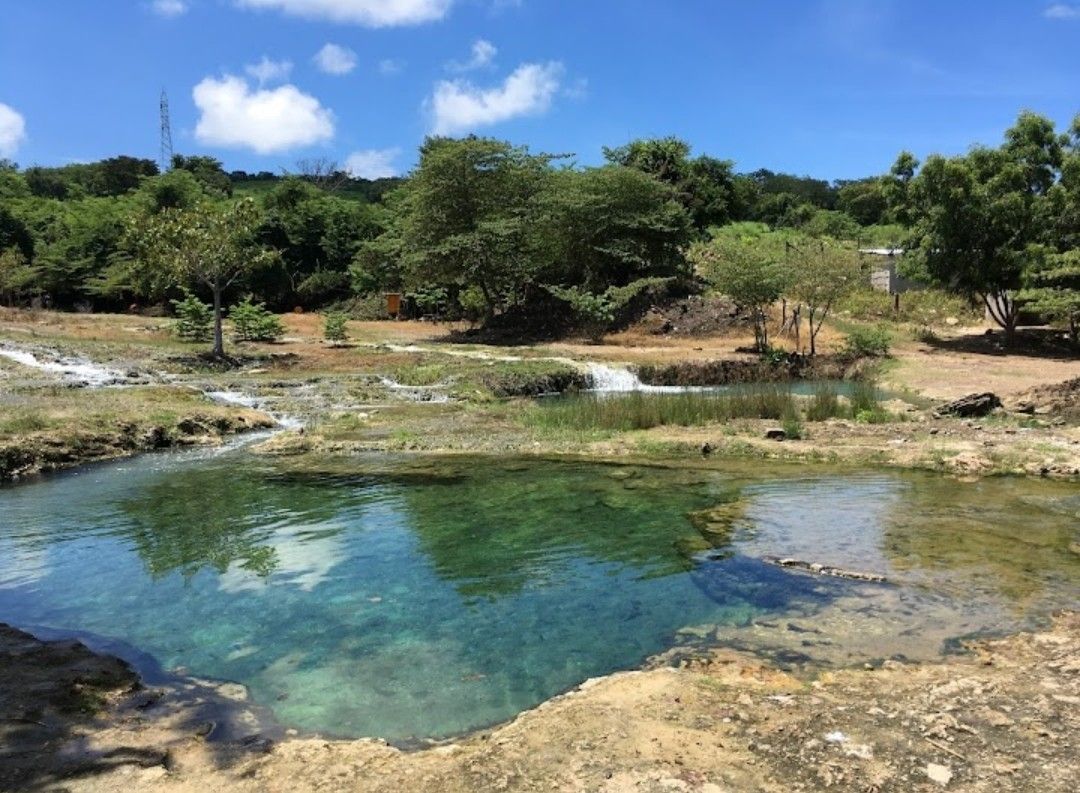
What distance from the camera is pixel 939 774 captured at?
400cm

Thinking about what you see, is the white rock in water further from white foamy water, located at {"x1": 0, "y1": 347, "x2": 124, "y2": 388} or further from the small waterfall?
white foamy water, located at {"x1": 0, "y1": 347, "x2": 124, "y2": 388}

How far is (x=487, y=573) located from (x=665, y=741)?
4.19m

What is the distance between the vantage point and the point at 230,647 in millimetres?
6648

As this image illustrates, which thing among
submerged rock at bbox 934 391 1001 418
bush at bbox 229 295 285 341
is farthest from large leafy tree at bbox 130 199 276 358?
submerged rock at bbox 934 391 1001 418

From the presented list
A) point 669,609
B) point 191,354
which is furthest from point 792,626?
point 191,354

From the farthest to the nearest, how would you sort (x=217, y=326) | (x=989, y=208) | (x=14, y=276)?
(x=14, y=276) < (x=989, y=208) < (x=217, y=326)

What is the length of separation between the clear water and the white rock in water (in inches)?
76.2

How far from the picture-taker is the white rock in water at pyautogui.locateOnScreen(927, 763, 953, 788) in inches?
Result: 155

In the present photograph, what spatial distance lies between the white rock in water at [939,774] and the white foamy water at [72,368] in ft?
78.2

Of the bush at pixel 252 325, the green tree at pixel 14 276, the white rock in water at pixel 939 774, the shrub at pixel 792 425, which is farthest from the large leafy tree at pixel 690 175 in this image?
the white rock in water at pixel 939 774

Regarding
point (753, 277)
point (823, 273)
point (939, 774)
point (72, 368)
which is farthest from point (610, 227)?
point (939, 774)

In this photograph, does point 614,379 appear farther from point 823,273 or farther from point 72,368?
point 72,368

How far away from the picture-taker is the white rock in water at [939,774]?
3.94 metres

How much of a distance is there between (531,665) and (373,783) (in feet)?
6.96
